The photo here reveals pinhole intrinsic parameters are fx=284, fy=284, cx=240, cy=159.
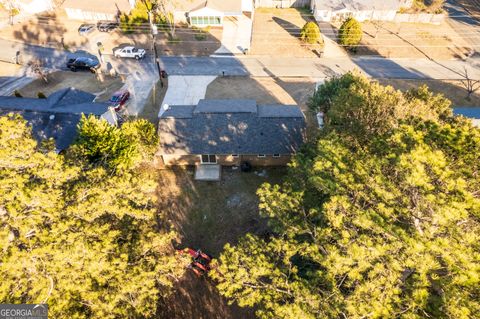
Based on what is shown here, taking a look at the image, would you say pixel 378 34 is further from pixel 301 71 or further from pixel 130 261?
pixel 130 261

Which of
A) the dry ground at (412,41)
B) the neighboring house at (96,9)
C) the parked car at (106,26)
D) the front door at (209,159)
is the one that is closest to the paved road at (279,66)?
the dry ground at (412,41)

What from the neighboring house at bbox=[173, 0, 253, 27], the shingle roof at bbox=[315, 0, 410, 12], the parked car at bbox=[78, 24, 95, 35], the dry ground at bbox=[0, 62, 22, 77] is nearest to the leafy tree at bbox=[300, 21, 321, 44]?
the shingle roof at bbox=[315, 0, 410, 12]

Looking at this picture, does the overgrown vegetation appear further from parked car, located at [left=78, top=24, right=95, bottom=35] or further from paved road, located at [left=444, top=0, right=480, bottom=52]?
paved road, located at [left=444, top=0, right=480, bottom=52]

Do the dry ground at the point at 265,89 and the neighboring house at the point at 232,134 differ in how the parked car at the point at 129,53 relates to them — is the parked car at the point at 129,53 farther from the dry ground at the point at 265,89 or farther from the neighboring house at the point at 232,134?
the neighboring house at the point at 232,134

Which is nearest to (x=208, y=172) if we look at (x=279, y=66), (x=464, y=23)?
(x=279, y=66)

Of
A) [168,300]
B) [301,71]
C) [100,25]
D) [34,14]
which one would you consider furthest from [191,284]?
[34,14]

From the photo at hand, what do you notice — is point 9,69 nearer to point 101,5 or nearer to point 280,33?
point 101,5

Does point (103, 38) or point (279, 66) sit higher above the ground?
point (103, 38)
